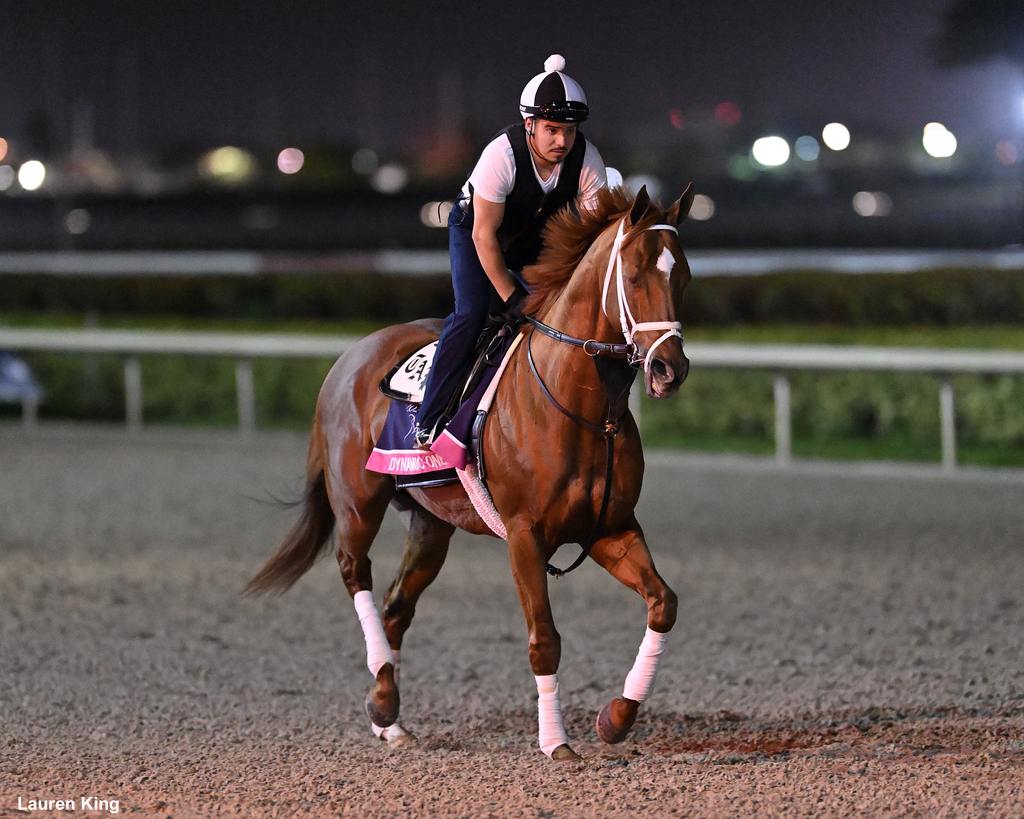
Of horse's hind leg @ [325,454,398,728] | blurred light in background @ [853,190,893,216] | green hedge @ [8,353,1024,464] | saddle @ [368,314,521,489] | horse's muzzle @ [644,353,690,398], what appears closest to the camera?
horse's muzzle @ [644,353,690,398]

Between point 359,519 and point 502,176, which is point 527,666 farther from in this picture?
point 502,176

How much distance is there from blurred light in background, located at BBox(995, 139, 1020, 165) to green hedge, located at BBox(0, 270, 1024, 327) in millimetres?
20322

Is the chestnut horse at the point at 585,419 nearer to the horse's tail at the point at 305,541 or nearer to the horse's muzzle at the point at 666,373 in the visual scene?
the horse's muzzle at the point at 666,373

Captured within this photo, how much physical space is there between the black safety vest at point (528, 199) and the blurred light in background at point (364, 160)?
61041mm

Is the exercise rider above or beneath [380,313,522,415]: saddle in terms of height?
above

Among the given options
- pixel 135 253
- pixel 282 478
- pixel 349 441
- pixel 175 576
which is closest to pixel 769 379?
pixel 282 478

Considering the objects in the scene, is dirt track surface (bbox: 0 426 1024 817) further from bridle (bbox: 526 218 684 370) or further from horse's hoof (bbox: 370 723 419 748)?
bridle (bbox: 526 218 684 370)

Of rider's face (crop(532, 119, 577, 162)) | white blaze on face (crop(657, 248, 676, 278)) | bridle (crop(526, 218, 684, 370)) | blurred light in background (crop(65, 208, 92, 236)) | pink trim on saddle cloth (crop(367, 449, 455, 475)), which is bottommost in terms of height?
blurred light in background (crop(65, 208, 92, 236))

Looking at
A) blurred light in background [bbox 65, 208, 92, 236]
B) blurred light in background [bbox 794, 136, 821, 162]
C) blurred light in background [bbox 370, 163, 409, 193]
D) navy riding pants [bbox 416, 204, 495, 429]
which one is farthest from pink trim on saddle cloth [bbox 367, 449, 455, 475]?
A: blurred light in background [bbox 370, 163, 409, 193]

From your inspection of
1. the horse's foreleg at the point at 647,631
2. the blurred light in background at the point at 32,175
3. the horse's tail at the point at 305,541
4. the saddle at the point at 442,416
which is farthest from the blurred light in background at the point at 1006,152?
the blurred light in background at the point at 32,175

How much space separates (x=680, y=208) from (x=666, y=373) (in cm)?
58

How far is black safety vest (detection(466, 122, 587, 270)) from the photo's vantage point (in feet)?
16.2

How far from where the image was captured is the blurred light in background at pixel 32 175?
68.4 metres

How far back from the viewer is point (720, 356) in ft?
39.5
